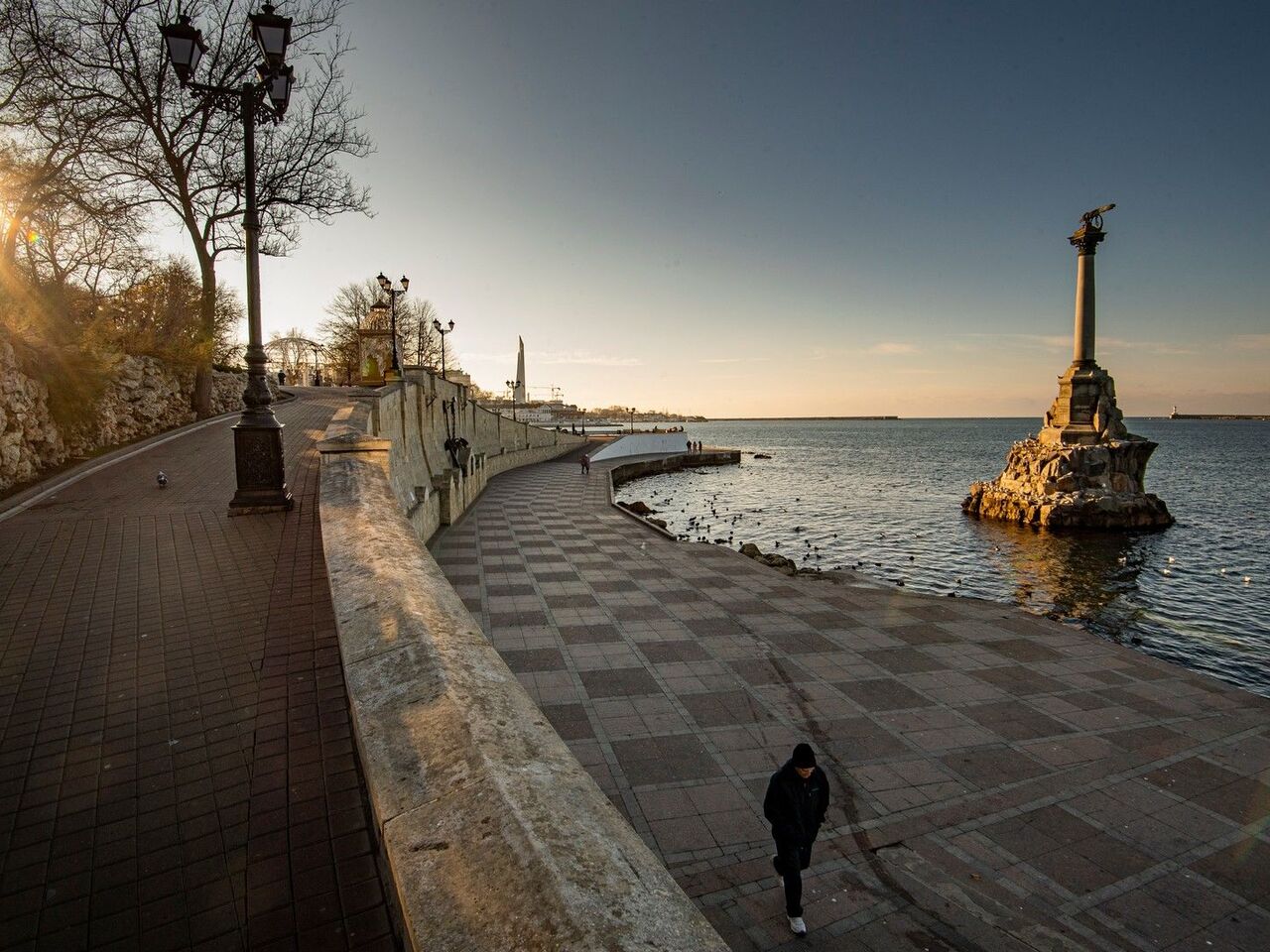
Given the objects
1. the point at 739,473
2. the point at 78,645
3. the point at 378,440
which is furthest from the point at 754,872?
the point at 739,473

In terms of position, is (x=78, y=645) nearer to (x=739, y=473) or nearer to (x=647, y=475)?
(x=647, y=475)

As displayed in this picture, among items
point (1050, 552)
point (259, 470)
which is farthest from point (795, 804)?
point (1050, 552)

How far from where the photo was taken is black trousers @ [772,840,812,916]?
4062 mm

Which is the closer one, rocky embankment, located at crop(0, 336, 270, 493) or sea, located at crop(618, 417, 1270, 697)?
rocky embankment, located at crop(0, 336, 270, 493)

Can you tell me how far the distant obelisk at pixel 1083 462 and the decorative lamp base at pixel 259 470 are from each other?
31.5 meters

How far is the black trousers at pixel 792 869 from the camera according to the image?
4.06m

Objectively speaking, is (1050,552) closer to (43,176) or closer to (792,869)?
(792,869)

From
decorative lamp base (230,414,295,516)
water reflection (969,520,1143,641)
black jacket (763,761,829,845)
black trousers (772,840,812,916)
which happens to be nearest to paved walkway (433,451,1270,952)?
black trousers (772,840,812,916)

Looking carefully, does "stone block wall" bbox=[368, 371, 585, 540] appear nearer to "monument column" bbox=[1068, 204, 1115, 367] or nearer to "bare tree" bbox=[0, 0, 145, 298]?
"bare tree" bbox=[0, 0, 145, 298]

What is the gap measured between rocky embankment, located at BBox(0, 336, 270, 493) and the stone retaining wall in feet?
33.5

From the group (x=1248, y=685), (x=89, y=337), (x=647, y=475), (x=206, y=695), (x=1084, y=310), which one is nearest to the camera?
(x=206, y=695)

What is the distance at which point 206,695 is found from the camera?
13.4 feet

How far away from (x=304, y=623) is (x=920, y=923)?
506 cm

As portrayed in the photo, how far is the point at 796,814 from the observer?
4.19m
